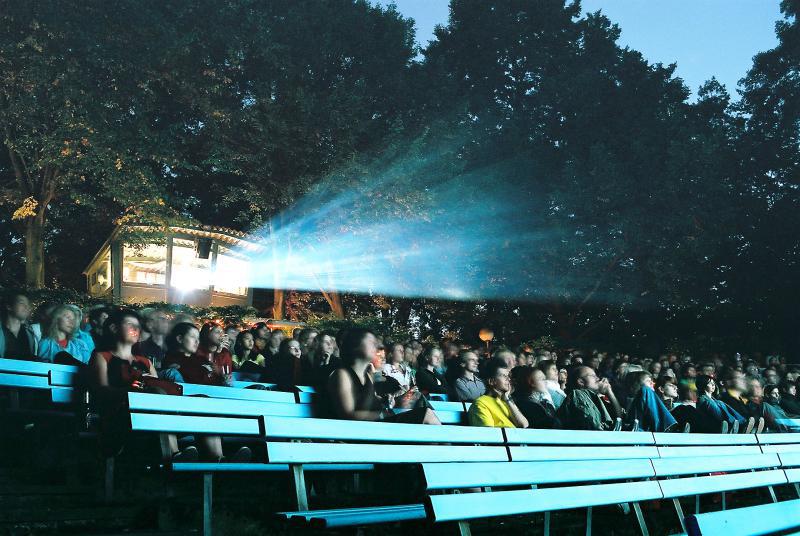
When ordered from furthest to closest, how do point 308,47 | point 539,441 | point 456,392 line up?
point 308,47, point 456,392, point 539,441

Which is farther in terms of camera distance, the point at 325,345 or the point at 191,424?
the point at 325,345

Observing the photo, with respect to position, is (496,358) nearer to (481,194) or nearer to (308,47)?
(308,47)

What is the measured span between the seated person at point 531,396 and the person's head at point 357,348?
2.20 meters

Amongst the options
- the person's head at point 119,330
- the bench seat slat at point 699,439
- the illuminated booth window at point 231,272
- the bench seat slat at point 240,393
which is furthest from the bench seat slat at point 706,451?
the illuminated booth window at point 231,272

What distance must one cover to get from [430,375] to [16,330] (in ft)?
15.9

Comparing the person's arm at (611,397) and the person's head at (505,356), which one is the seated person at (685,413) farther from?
the person's head at (505,356)

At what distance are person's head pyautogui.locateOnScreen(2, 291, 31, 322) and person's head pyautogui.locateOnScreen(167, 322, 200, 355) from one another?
160 cm

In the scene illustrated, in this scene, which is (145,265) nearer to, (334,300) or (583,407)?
(334,300)

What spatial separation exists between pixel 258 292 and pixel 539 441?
2569 centimetres

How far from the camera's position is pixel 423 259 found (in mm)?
29812

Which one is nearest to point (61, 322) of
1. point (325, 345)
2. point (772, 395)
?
point (325, 345)

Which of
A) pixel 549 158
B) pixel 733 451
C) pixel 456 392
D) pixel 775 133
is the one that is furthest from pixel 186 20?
pixel 775 133

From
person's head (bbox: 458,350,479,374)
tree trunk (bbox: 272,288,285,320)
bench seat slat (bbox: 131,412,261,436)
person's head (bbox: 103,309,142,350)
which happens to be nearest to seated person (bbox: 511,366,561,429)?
person's head (bbox: 458,350,479,374)

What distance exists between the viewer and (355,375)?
17.6 feet
